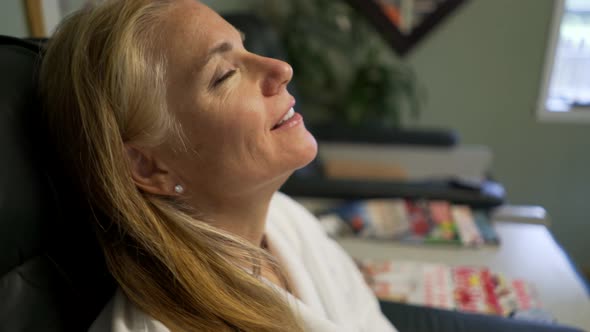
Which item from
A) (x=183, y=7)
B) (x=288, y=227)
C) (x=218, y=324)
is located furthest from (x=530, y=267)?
(x=183, y=7)

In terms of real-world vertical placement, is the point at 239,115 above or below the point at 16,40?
below

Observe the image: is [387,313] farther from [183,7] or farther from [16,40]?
[16,40]

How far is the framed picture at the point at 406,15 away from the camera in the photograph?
7.46 ft

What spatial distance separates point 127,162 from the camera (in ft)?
2.30

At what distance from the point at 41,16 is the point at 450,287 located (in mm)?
1191

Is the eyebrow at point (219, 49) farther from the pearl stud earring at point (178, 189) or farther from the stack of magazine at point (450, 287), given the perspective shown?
the stack of magazine at point (450, 287)

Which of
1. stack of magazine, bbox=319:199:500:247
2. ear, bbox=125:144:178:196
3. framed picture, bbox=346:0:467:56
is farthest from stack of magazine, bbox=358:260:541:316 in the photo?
framed picture, bbox=346:0:467:56

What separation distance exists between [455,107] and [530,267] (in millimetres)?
1270

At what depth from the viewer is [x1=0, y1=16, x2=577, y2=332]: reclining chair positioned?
61 centimetres

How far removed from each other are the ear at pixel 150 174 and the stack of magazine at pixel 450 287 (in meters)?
0.73

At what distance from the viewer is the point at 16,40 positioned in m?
0.74

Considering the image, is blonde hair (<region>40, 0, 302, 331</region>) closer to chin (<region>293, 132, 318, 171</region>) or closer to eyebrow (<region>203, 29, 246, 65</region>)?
eyebrow (<region>203, 29, 246, 65</region>)

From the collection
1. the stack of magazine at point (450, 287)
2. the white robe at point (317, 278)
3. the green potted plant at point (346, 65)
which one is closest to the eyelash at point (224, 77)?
the white robe at point (317, 278)

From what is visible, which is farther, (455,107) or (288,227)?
(455,107)
